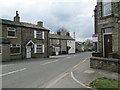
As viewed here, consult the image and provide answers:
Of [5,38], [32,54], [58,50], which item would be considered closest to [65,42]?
[58,50]

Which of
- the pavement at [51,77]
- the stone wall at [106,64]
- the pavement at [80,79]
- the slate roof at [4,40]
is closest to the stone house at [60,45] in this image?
the slate roof at [4,40]

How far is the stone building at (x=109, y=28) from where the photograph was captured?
15.9 m

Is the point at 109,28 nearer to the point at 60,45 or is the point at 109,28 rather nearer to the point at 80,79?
the point at 80,79

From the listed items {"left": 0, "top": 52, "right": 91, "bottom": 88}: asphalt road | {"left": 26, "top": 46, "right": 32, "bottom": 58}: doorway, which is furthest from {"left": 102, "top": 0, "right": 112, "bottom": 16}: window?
{"left": 26, "top": 46, "right": 32, "bottom": 58}: doorway

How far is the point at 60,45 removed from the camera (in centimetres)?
6125

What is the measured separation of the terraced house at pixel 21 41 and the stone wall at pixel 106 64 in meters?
15.3

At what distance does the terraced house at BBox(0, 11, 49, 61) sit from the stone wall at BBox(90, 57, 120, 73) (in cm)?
1533

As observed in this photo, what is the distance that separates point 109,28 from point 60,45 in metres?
44.3

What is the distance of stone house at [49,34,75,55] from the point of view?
188 feet

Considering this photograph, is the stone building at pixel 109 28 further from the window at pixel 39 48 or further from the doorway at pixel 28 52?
the window at pixel 39 48

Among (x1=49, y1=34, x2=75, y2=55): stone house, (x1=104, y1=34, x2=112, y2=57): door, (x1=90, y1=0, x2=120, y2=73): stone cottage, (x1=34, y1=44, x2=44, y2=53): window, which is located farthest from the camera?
(x1=49, y1=34, x2=75, y2=55): stone house

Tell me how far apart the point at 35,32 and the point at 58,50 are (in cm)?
2483

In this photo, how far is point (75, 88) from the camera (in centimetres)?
933

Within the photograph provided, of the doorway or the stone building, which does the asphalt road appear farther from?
the doorway
